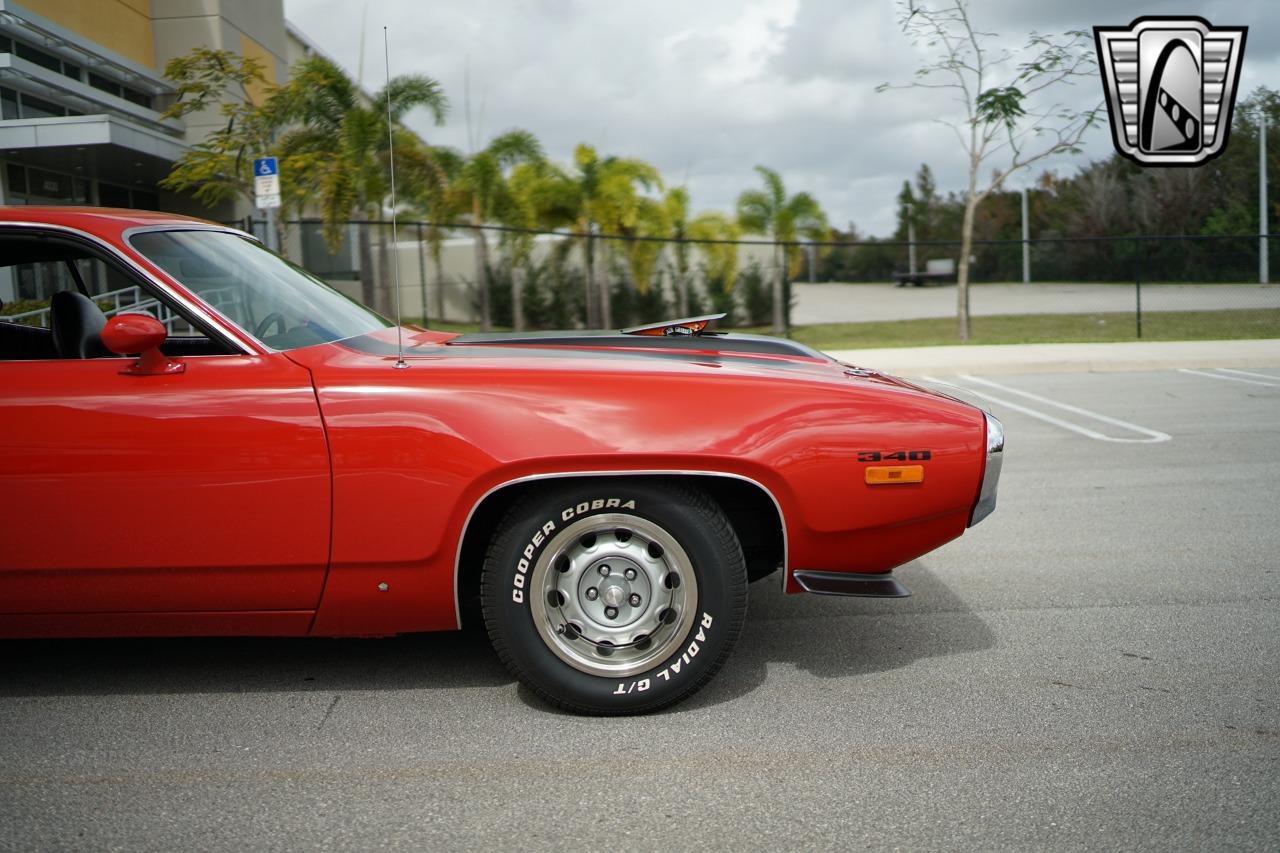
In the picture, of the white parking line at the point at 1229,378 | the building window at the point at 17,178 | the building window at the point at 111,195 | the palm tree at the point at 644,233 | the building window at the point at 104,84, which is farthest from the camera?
the palm tree at the point at 644,233

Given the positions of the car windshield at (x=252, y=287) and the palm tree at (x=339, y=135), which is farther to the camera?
the palm tree at (x=339, y=135)

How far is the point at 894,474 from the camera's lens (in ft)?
11.3

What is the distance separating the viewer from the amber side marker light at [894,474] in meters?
3.44

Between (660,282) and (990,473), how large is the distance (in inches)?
871

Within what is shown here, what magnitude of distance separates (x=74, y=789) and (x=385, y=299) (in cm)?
2242

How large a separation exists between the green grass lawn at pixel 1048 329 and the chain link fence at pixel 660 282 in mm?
70

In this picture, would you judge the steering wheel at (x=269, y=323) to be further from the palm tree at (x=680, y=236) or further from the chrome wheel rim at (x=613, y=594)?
the palm tree at (x=680, y=236)

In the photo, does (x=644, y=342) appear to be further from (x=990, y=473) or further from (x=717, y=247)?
(x=717, y=247)

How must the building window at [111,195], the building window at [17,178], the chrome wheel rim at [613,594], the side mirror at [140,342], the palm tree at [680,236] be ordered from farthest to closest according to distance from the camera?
the palm tree at [680,236], the building window at [111,195], the building window at [17,178], the chrome wheel rim at [613,594], the side mirror at [140,342]

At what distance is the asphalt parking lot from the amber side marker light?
713 millimetres

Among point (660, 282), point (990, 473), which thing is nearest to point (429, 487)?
point (990, 473)

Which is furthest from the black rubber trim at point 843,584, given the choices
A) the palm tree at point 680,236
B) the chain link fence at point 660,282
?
the palm tree at point 680,236

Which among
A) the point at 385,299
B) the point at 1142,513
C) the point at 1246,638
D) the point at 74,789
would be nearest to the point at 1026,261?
the point at 385,299

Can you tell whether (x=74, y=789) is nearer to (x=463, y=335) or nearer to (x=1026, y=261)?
(x=463, y=335)
